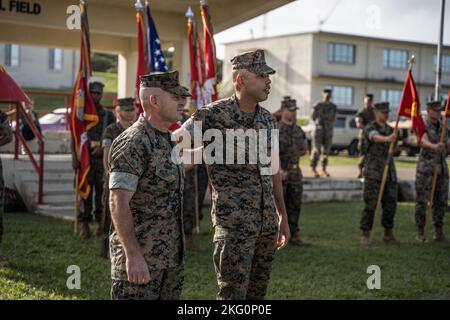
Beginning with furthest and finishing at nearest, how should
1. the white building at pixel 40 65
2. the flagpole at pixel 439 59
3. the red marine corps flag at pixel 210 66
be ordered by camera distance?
the white building at pixel 40 65 < the flagpole at pixel 439 59 < the red marine corps flag at pixel 210 66

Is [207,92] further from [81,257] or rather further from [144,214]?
[144,214]

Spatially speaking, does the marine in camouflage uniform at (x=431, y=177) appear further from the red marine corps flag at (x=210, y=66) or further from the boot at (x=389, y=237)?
the red marine corps flag at (x=210, y=66)

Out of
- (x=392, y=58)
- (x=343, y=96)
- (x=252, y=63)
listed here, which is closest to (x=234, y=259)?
(x=252, y=63)

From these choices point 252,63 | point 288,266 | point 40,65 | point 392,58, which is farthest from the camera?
point 392,58

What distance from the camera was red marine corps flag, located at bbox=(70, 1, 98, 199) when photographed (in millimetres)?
9305

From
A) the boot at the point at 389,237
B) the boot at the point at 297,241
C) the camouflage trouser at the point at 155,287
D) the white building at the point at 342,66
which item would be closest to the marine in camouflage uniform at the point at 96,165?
the boot at the point at 297,241

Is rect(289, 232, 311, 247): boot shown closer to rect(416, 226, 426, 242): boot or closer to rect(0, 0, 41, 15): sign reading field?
rect(416, 226, 426, 242): boot

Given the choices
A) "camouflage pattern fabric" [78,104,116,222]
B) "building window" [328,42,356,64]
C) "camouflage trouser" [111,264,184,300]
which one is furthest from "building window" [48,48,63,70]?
"camouflage trouser" [111,264,184,300]

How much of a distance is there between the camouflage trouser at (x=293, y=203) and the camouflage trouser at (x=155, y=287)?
17.7 feet

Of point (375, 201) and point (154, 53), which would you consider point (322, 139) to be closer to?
point (375, 201)

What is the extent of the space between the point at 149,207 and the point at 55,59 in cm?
4134

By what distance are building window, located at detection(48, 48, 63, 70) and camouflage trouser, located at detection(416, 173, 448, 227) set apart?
35.9 m

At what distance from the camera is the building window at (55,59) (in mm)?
42500

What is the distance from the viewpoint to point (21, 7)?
1299 centimetres
